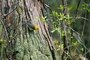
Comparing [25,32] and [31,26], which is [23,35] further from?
[31,26]

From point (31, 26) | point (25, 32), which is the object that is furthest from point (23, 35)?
point (31, 26)

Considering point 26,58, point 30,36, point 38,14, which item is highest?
point 38,14

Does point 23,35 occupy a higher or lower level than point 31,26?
lower

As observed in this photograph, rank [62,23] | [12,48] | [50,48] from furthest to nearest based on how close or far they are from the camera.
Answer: [62,23] → [50,48] → [12,48]

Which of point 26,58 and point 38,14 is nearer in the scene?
point 26,58

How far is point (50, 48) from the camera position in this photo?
316 cm

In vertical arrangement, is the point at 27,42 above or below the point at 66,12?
below

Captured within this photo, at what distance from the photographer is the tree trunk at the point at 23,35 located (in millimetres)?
2871

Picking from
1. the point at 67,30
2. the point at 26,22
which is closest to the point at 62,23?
the point at 67,30

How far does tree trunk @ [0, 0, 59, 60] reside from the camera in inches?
113

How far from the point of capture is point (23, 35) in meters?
2.96

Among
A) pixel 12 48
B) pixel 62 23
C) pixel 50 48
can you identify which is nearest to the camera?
pixel 12 48

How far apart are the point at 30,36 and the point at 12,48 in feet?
0.92

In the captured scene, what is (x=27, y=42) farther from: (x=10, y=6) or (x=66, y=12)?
(x=66, y=12)
